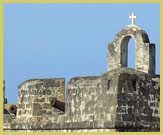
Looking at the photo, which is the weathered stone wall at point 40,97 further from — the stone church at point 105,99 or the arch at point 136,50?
the arch at point 136,50

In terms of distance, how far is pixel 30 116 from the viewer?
3450 cm

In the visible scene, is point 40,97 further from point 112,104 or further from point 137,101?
point 137,101

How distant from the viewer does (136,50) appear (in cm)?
3241

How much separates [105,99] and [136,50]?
248cm

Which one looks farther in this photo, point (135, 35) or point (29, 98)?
point (29, 98)

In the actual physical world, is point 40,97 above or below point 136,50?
below

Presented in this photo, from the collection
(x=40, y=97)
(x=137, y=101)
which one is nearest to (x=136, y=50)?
(x=137, y=101)

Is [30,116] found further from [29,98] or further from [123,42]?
[123,42]

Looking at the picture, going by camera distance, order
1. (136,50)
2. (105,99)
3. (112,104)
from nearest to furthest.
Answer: (112,104) < (105,99) < (136,50)

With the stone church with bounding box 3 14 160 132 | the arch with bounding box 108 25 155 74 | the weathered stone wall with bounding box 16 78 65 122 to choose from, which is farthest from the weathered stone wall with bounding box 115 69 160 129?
the weathered stone wall with bounding box 16 78 65 122

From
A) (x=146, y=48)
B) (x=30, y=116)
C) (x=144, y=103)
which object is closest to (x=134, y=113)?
(x=144, y=103)

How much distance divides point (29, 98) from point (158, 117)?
223 inches

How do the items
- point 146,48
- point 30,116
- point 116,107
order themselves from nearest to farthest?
1. point 116,107
2. point 146,48
3. point 30,116

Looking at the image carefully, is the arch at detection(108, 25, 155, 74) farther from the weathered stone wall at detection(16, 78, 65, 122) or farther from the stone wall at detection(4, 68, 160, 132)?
the weathered stone wall at detection(16, 78, 65, 122)
